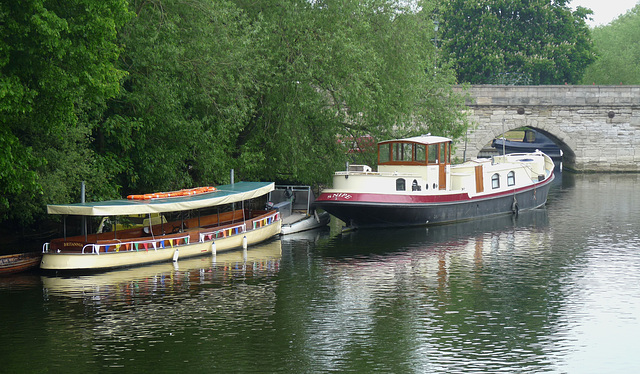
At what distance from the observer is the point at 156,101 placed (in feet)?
92.8

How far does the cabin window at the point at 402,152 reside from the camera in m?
36.0

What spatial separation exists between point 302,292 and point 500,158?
23919 mm

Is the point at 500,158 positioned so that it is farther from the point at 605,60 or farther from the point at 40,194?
the point at 605,60

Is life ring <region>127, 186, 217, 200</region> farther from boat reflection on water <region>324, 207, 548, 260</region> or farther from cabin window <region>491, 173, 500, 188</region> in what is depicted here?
cabin window <region>491, 173, 500, 188</region>

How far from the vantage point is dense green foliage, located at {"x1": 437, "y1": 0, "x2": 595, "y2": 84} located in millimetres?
71188

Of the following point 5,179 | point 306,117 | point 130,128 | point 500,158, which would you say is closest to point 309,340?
point 5,179

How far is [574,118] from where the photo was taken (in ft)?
198

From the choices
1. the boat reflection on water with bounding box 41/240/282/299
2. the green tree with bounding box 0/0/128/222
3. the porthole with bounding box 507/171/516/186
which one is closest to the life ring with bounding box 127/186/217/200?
the boat reflection on water with bounding box 41/240/282/299

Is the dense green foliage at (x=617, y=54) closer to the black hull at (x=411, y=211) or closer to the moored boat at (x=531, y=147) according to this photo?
the moored boat at (x=531, y=147)

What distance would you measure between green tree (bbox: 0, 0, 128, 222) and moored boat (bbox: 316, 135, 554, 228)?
11.9 meters

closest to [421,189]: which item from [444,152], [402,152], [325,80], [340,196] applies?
[402,152]

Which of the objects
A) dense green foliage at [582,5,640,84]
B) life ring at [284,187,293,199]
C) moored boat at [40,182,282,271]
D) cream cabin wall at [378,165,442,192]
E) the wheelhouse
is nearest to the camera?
moored boat at [40,182,282,271]

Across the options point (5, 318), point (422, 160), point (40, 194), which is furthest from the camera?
point (422, 160)

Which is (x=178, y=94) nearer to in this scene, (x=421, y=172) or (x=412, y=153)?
(x=412, y=153)
